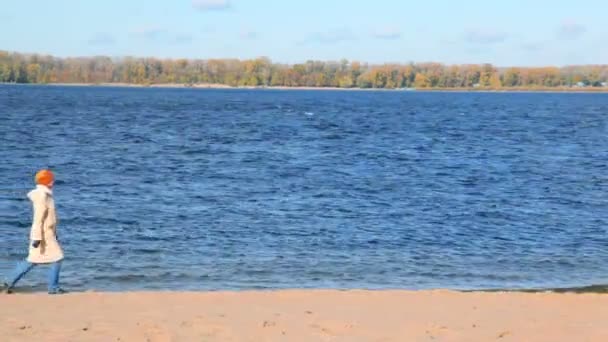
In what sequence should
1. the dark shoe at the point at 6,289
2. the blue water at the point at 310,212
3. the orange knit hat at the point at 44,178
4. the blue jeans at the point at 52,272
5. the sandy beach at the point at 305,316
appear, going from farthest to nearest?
the blue water at the point at 310,212, the dark shoe at the point at 6,289, the blue jeans at the point at 52,272, the orange knit hat at the point at 44,178, the sandy beach at the point at 305,316

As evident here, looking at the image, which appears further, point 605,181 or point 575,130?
point 575,130

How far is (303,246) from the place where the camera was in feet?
65.8

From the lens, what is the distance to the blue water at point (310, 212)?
56.9ft

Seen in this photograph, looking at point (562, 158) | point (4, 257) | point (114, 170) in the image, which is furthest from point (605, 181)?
point (4, 257)

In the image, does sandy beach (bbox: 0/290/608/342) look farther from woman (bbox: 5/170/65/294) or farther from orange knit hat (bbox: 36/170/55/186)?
orange knit hat (bbox: 36/170/55/186)

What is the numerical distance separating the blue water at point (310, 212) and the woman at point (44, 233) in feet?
3.96

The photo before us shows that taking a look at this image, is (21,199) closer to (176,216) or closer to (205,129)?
(176,216)

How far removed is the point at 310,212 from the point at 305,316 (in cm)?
1357

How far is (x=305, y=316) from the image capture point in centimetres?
1195

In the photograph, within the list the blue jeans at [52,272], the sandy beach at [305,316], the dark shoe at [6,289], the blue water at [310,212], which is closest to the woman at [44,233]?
the blue jeans at [52,272]

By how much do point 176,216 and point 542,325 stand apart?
1354cm

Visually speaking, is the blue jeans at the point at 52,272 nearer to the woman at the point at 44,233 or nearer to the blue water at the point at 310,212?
the woman at the point at 44,233

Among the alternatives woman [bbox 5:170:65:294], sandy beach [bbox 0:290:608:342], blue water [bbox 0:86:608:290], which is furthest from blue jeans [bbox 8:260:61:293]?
blue water [bbox 0:86:608:290]

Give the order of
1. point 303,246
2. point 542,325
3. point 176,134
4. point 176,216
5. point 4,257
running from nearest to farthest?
point 542,325 → point 4,257 → point 303,246 → point 176,216 → point 176,134
